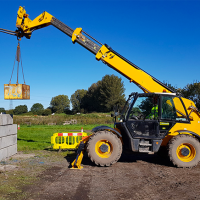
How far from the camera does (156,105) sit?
780 cm

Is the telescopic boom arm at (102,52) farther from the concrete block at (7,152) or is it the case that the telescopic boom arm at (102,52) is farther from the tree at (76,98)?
the tree at (76,98)

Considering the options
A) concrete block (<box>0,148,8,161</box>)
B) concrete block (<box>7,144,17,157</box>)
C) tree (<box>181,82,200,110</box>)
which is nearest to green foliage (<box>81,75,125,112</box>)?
tree (<box>181,82,200,110</box>)

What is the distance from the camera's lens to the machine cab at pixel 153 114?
25.1 feet

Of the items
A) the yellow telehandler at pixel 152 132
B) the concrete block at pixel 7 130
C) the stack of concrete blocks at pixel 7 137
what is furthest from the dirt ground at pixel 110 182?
the concrete block at pixel 7 130

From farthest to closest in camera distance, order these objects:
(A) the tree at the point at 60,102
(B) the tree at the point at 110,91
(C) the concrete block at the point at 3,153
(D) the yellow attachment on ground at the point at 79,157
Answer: (A) the tree at the point at 60,102
(B) the tree at the point at 110,91
(C) the concrete block at the point at 3,153
(D) the yellow attachment on ground at the point at 79,157

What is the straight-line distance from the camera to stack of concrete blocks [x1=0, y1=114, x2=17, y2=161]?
8.38 metres

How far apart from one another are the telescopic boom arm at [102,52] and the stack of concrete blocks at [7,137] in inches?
150

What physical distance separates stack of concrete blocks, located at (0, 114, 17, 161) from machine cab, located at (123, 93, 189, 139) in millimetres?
4767

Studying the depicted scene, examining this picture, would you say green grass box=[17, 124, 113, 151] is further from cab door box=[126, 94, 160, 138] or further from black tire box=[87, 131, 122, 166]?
cab door box=[126, 94, 160, 138]

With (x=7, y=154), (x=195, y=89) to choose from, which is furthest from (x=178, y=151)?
(x=195, y=89)

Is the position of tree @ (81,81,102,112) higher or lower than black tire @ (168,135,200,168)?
higher

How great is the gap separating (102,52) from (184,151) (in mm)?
4835

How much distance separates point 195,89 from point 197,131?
59.8ft

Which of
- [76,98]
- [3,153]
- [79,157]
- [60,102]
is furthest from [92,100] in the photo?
[79,157]
